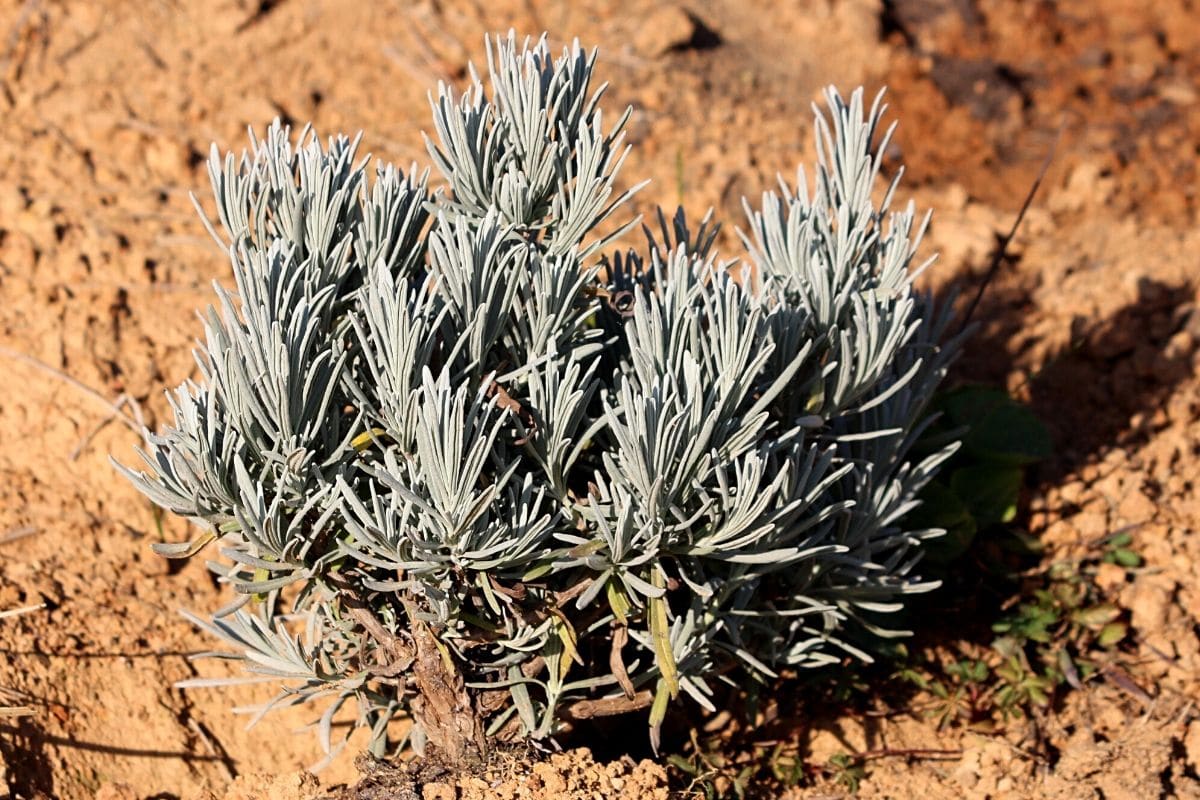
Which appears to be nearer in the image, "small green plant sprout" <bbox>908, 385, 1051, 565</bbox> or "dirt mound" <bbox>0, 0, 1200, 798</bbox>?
"dirt mound" <bbox>0, 0, 1200, 798</bbox>

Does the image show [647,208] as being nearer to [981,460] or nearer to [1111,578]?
[981,460]

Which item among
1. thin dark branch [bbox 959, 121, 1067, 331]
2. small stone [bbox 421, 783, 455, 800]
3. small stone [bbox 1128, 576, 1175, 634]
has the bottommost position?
small stone [bbox 421, 783, 455, 800]

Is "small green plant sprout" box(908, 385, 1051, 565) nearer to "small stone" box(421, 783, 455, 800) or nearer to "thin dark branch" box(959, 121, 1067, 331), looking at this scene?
"thin dark branch" box(959, 121, 1067, 331)

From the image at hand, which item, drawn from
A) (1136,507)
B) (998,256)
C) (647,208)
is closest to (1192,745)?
(1136,507)

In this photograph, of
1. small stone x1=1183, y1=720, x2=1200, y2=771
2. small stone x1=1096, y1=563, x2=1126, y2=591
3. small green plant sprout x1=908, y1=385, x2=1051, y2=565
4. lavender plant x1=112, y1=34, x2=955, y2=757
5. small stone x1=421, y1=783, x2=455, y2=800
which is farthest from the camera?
small stone x1=1096, y1=563, x2=1126, y2=591

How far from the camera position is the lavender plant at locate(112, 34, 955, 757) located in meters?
2.42

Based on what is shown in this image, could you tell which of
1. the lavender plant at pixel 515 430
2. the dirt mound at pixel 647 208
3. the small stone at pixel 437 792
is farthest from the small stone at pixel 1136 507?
the small stone at pixel 437 792

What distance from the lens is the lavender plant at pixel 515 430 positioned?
7.94 feet

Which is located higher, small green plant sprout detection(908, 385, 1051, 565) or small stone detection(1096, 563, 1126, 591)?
small green plant sprout detection(908, 385, 1051, 565)

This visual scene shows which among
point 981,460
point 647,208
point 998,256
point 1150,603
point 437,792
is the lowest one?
Result: point 437,792

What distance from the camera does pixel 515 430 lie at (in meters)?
2.53

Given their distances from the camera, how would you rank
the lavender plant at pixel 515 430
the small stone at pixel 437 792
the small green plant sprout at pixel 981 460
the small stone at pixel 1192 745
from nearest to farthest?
the lavender plant at pixel 515 430 < the small stone at pixel 437 792 < the small stone at pixel 1192 745 < the small green plant sprout at pixel 981 460

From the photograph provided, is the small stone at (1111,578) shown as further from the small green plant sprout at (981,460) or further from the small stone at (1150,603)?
the small green plant sprout at (981,460)

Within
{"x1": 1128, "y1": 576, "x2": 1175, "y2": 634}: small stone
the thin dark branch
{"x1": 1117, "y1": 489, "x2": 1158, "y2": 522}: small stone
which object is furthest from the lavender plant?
{"x1": 1117, "y1": 489, "x2": 1158, "y2": 522}: small stone
